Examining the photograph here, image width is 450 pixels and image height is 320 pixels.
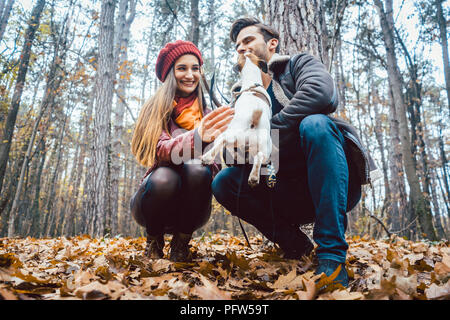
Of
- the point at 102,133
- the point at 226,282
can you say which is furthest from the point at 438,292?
the point at 102,133

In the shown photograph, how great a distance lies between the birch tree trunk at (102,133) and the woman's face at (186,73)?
3.97 metres

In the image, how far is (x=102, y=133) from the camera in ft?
18.9

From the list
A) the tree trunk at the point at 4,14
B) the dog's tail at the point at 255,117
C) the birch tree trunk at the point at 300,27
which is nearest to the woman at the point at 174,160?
the dog's tail at the point at 255,117

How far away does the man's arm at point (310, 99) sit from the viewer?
1557 mm

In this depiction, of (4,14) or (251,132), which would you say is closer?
(251,132)

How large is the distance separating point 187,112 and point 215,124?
54 cm

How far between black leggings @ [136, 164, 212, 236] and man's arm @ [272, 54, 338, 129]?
2.44ft

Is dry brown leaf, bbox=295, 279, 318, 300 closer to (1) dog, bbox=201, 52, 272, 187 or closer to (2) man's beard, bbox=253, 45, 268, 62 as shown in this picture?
(1) dog, bbox=201, 52, 272, 187

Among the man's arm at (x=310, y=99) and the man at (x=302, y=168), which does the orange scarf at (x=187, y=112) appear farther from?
the man's arm at (x=310, y=99)

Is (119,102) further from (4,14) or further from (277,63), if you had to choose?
(277,63)

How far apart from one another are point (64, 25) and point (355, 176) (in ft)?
29.0

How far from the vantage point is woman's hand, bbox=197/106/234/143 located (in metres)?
1.75

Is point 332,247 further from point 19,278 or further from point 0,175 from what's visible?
point 0,175
